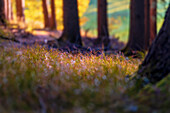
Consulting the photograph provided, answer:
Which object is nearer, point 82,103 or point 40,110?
point 40,110

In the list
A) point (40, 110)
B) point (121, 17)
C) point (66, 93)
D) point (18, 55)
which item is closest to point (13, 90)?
point (40, 110)

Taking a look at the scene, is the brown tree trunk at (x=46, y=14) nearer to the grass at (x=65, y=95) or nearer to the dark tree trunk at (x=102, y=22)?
the dark tree trunk at (x=102, y=22)

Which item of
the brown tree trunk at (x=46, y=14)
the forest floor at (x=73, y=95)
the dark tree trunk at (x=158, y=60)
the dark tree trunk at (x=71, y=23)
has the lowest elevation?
the forest floor at (x=73, y=95)

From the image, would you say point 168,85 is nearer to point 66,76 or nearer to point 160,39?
point 160,39

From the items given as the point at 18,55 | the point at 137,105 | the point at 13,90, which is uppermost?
the point at 18,55

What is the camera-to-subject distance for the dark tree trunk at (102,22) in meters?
14.6

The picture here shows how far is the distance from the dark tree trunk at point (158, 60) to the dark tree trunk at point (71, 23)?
6.94m

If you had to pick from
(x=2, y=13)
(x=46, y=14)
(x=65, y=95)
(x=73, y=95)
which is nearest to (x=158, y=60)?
(x=73, y=95)

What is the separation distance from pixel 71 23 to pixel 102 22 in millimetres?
5025

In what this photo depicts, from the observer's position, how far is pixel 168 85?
121 inches

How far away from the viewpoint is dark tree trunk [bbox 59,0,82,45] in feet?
34.2

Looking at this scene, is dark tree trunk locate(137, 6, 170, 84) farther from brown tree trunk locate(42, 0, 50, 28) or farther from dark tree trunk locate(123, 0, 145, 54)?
brown tree trunk locate(42, 0, 50, 28)

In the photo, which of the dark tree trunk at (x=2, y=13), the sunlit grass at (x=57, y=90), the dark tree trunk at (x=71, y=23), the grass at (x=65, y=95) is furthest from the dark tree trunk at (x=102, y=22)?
the grass at (x=65, y=95)

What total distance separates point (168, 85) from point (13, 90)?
231 cm
